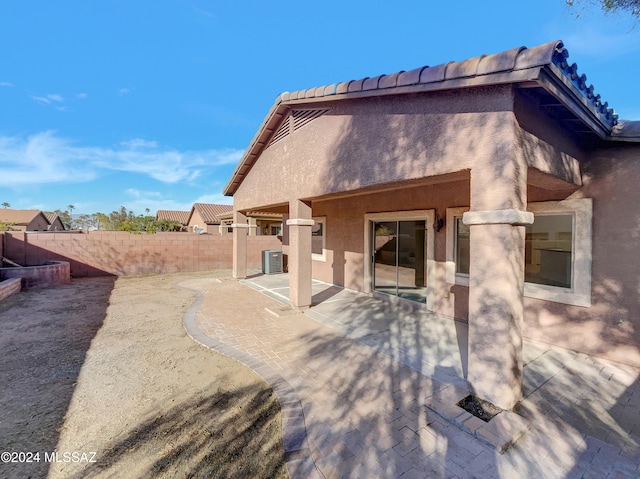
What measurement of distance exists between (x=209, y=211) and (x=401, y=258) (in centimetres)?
2955

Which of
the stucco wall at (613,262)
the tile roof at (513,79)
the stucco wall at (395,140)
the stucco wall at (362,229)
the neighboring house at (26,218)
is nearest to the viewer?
the tile roof at (513,79)

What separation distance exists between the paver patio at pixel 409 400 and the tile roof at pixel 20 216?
154 ft

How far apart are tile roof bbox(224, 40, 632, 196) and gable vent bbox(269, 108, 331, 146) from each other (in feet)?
4.22

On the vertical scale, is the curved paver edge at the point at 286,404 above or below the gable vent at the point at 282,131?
below

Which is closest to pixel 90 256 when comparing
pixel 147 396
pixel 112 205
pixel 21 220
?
pixel 147 396

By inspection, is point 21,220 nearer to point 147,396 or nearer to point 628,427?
point 147,396

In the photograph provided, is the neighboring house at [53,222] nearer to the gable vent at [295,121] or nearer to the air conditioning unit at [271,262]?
the air conditioning unit at [271,262]

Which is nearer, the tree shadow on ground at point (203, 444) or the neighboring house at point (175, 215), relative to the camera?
the tree shadow on ground at point (203, 444)

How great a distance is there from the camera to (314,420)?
→ 3260 mm

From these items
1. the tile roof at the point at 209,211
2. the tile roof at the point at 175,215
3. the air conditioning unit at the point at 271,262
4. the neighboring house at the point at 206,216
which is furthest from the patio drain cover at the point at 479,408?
the tile roof at the point at 175,215

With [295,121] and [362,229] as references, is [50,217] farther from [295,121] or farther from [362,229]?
[362,229]

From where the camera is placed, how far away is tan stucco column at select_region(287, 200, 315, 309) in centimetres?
743

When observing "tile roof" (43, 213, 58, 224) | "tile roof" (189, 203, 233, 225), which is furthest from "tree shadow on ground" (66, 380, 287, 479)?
"tile roof" (43, 213, 58, 224)

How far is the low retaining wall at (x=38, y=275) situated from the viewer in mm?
10445
